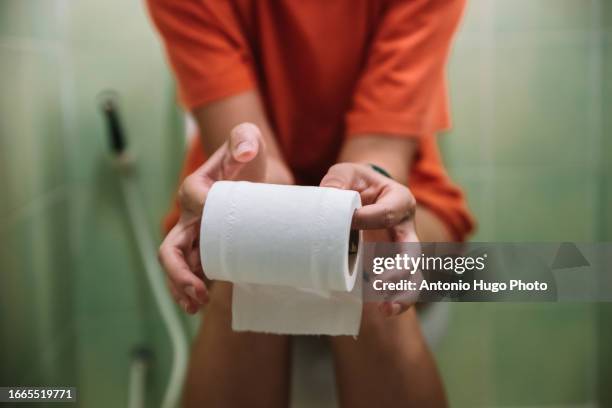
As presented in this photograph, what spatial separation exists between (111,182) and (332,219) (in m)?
0.41

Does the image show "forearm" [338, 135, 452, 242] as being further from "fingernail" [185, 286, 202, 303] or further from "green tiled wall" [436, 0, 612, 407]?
"fingernail" [185, 286, 202, 303]

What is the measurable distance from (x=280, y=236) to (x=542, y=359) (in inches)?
12.5

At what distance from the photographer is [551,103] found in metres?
0.58

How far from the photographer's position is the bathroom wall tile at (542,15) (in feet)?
1.84

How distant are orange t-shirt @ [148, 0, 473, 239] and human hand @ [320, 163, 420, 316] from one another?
2.5 inches

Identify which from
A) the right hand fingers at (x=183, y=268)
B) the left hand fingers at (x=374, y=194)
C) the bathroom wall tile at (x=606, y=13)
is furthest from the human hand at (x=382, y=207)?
the bathroom wall tile at (x=606, y=13)

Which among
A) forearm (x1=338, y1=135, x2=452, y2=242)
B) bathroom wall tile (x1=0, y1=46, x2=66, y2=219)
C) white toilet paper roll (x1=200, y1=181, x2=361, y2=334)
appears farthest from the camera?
bathroom wall tile (x1=0, y1=46, x2=66, y2=219)

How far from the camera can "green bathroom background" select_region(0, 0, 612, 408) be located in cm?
57

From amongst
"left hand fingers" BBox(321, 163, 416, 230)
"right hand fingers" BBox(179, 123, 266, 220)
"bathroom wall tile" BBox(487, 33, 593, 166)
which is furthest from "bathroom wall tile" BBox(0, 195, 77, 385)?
"bathroom wall tile" BBox(487, 33, 593, 166)

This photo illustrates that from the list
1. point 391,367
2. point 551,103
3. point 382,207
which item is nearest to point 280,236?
point 382,207

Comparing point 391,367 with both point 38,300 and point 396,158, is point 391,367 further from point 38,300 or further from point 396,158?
point 38,300

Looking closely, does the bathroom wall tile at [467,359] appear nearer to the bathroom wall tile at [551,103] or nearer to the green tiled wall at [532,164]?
the green tiled wall at [532,164]

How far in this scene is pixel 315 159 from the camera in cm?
54

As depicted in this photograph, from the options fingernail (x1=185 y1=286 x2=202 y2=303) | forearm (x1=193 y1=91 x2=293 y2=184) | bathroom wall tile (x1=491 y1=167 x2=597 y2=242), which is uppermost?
forearm (x1=193 y1=91 x2=293 y2=184)
